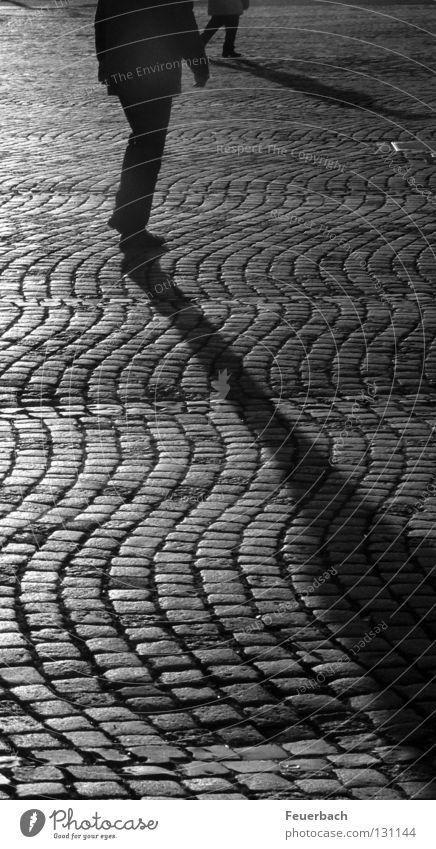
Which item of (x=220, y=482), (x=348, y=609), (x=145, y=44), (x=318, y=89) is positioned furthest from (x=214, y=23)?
(x=348, y=609)

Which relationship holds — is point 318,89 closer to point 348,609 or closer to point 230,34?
point 230,34

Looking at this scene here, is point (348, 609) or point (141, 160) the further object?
point (141, 160)

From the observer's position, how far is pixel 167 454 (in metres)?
5.21

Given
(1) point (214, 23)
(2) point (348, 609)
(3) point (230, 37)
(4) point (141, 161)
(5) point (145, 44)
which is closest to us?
(2) point (348, 609)

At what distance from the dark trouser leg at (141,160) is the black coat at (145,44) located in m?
0.10

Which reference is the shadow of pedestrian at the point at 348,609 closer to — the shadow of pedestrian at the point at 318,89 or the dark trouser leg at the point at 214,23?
the shadow of pedestrian at the point at 318,89

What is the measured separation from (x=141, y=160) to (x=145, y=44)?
→ 113cm

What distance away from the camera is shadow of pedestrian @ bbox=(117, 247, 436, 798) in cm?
345

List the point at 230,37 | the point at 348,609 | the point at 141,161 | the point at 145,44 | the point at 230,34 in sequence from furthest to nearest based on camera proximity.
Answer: the point at 230,34
the point at 230,37
the point at 141,161
the point at 145,44
the point at 348,609

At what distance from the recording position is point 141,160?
9102 mm

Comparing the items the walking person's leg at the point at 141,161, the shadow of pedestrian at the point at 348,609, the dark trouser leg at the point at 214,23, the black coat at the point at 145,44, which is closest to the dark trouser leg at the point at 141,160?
the walking person's leg at the point at 141,161

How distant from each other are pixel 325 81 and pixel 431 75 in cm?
178

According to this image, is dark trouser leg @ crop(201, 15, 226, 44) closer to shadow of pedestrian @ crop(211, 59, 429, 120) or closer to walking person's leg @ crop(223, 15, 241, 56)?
walking person's leg @ crop(223, 15, 241, 56)

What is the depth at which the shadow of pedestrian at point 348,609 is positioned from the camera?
345 centimetres
